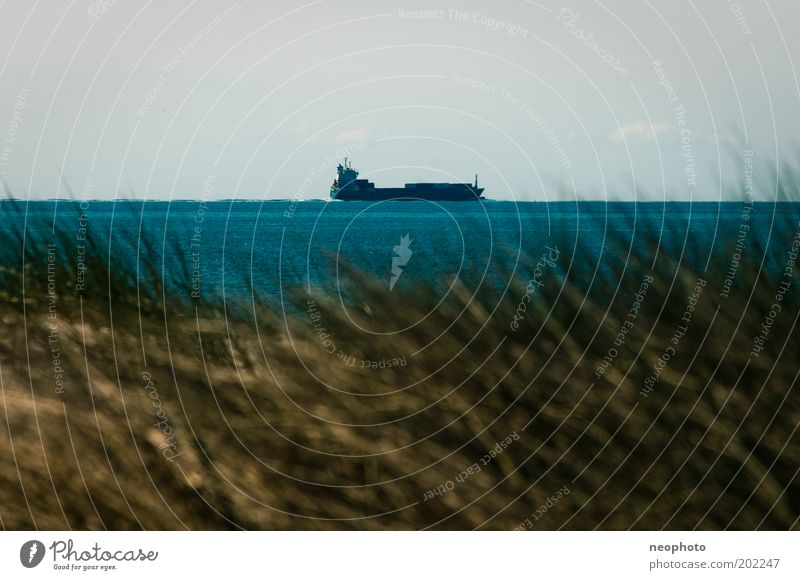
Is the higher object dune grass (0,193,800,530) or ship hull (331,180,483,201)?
ship hull (331,180,483,201)

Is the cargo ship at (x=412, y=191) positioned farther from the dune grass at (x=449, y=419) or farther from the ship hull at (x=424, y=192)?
the dune grass at (x=449, y=419)

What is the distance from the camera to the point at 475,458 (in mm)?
3764

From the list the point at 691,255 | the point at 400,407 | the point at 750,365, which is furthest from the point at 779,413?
the point at 400,407

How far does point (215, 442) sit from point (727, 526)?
1877mm

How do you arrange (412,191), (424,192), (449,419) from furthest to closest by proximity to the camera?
(412,191) → (424,192) → (449,419)

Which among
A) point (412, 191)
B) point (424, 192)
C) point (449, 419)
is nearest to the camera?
point (449, 419)

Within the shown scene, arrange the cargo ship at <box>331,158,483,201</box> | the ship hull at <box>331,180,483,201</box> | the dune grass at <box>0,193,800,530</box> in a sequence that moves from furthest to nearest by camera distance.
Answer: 1. the ship hull at <box>331,180,483,201</box>
2. the cargo ship at <box>331,158,483,201</box>
3. the dune grass at <box>0,193,800,530</box>

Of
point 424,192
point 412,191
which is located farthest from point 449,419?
point 412,191

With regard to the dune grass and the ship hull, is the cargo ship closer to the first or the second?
the ship hull

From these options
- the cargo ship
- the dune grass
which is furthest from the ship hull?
the dune grass

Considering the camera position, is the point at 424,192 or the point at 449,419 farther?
the point at 424,192

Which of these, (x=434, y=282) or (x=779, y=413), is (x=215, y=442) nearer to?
(x=434, y=282)

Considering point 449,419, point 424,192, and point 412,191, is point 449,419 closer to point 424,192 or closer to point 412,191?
point 424,192

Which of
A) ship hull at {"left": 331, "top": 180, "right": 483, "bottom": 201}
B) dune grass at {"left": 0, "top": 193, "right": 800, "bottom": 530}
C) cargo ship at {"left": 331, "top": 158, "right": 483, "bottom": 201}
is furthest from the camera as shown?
ship hull at {"left": 331, "top": 180, "right": 483, "bottom": 201}
